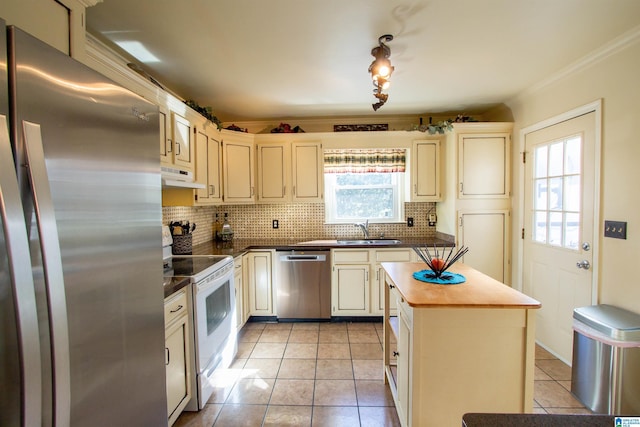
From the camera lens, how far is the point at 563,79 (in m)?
2.35

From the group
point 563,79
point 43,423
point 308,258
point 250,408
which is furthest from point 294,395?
point 563,79

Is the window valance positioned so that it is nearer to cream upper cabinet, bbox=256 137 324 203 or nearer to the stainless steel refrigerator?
cream upper cabinet, bbox=256 137 324 203

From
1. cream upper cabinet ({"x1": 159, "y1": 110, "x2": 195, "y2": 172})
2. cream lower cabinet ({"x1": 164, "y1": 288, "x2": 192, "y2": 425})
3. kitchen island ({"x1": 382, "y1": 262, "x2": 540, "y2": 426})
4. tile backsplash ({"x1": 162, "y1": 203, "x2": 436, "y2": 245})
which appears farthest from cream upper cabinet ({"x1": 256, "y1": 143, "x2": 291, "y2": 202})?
kitchen island ({"x1": 382, "y1": 262, "x2": 540, "y2": 426})

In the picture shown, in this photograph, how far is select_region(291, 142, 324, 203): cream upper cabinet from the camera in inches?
134

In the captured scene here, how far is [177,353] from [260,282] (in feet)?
4.98

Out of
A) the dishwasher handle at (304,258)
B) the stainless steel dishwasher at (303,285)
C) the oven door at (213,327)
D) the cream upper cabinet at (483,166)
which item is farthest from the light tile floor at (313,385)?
the cream upper cabinet at (483,166)

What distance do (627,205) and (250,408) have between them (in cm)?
286

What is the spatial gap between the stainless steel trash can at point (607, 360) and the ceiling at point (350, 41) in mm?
1831

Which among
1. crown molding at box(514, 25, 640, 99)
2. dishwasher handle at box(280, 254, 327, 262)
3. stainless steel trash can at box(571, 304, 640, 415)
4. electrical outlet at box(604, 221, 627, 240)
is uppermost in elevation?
crown molding at box(514, 25, 640, 99)

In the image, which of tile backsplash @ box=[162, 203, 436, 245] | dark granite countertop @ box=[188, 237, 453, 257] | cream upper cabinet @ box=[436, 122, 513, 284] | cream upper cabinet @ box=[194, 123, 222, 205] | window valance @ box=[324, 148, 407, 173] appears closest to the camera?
cream upper cabinet @ box=[194, 123, 222, 205]

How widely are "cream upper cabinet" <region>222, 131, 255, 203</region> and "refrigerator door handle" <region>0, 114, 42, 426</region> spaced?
270 centimetres

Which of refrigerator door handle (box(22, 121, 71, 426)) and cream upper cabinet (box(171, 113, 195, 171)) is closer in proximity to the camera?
refrigerator door handle (box(22, 121, 71, 426))

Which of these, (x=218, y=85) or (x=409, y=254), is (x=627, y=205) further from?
(x=218, y=85)

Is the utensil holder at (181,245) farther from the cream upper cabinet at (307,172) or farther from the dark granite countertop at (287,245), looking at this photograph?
the cream upper cabinet at (307,172)
